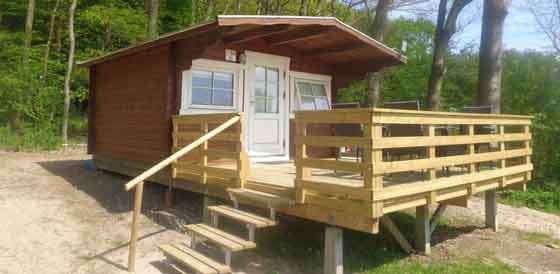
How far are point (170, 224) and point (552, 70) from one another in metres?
10.1

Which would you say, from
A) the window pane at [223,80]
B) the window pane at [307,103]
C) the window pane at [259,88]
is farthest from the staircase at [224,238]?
the window pane at [307,103]

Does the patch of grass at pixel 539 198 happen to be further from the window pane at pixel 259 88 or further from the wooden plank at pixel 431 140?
the window pane at pixel 259 88

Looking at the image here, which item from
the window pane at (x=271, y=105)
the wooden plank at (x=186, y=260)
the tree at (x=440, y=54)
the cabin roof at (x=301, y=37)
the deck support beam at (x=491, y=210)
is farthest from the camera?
the tree at (x=440, y=54)

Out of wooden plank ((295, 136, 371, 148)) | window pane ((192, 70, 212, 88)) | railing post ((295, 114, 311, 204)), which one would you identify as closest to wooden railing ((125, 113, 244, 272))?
window pane ((192, 70, 212, 88))

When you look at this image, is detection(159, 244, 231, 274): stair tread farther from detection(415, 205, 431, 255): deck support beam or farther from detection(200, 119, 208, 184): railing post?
detection(415, 205, 431, 255): deck support beam

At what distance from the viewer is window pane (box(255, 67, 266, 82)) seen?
7.02 meters

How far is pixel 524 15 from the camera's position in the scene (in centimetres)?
1850

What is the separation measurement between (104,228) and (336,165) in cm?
337

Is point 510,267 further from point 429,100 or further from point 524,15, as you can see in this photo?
point 524,15

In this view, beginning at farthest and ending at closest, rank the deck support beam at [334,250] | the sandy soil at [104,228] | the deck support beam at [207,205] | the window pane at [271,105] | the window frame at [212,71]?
the window pane at [271,105] → the window frame at [212,71] → the deck support beam at [207,205] → the sandy soil at [104,228] → the deck support beam at [334,250]

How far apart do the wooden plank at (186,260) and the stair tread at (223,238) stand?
26cm

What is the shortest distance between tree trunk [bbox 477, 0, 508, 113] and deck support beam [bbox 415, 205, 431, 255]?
13.9 ft

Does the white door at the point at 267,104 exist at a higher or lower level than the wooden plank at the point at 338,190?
higher

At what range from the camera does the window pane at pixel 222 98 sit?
6457 millimetres
